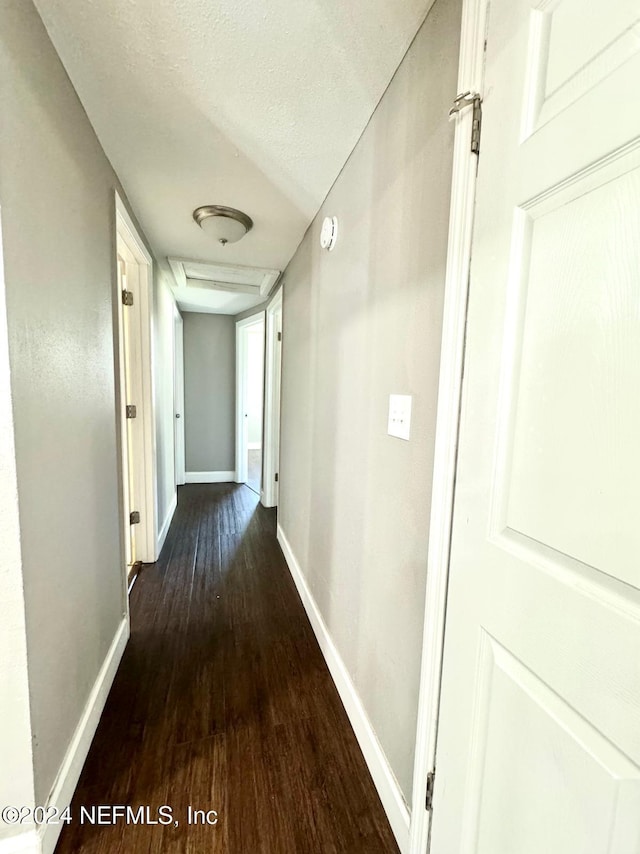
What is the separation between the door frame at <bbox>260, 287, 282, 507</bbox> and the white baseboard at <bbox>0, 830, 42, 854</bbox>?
9.05 feet

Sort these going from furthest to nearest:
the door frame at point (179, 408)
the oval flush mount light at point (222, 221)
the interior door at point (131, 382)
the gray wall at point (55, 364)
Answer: the door frame at point (179, 408) < the interior door at point (131, 382) < the oval flush mount light at point (222, 221) < the gray wall at point (55, 364)

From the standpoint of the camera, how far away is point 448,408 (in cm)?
82

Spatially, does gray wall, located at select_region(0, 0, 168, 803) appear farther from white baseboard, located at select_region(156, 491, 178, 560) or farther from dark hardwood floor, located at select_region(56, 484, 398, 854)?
white baseboard, located at select_region(156, 491, 178, 560)

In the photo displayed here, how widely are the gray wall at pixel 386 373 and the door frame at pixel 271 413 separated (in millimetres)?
1779

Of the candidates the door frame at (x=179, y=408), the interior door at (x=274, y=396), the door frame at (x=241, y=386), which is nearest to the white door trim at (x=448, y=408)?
the interior door at (x=274, y=396)

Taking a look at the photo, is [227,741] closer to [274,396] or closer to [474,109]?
[474,109]

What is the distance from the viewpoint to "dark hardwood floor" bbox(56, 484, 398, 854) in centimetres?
103

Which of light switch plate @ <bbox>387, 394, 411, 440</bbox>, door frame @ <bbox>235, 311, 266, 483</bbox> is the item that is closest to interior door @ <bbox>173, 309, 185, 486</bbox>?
door frame @ <bbox>235, 311, 266, 483</bbox>

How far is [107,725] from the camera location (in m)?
1.35

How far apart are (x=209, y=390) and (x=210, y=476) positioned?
45.2 inches

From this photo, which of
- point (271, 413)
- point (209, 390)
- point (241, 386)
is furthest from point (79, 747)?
point (209, 390)

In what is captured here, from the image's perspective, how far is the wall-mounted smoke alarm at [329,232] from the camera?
1.63 m

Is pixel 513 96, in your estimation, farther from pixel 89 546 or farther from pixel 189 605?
pixel 189 605

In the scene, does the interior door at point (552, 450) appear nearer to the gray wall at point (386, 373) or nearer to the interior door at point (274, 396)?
the gray wall at point (386, 373)
